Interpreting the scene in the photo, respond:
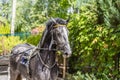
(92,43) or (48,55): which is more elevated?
(48,55)

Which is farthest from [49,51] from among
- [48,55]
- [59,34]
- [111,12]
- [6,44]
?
[6,44]

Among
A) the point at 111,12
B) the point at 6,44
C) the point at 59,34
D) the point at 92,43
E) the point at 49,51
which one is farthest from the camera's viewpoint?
the point at 6,44

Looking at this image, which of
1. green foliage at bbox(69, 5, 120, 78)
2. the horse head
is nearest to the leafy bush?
green foliage at bbox(69, 5, 120, 78)

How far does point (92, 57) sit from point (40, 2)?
101 feet

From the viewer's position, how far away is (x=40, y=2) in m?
39.7

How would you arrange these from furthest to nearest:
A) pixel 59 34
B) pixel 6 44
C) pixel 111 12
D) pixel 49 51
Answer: pixel 6 44 → pixel 111 12 → pixel 49 51 → pixel 59 34

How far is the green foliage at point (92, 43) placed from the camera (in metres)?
8.47

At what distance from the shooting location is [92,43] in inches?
358

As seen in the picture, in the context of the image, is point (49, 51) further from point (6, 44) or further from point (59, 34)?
point (6, 44)

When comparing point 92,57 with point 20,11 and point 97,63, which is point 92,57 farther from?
point 20,11

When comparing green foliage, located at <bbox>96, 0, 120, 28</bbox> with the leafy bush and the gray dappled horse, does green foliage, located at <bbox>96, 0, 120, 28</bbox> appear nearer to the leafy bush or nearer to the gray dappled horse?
the gray dappled horse

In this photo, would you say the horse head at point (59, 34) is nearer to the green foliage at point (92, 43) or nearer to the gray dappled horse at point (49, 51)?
the gray dappled horse at point (49, 51)

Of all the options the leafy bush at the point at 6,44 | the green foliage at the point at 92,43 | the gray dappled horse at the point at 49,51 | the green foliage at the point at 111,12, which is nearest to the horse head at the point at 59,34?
the gray dappled horse at the point at 49,51

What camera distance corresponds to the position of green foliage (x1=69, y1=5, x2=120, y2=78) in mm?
8469
